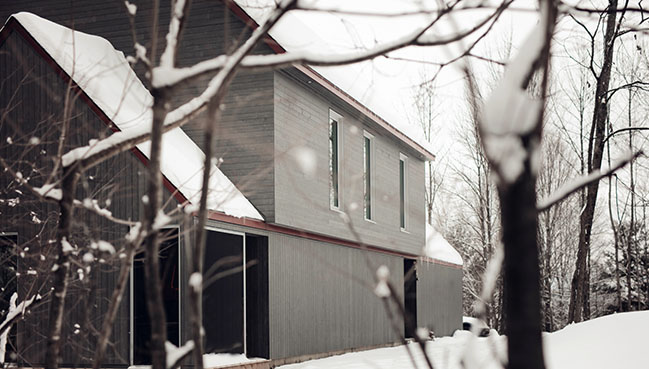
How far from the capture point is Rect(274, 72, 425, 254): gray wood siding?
484 inches

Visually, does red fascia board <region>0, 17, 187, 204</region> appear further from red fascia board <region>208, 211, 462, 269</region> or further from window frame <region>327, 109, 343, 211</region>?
window frame <region>327, 109, 343, 211</region>

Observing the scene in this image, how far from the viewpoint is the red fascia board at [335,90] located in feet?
38.1

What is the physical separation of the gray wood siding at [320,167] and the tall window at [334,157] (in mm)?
128

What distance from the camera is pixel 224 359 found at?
11.2 meters

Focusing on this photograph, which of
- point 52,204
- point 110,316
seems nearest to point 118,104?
point 52,204

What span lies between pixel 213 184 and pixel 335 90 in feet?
11.6

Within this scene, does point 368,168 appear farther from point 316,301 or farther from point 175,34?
point 175,34

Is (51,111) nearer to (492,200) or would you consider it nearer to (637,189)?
(492,200)

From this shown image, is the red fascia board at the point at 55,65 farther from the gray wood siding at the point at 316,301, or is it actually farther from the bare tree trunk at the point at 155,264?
the bare tree trunk at the point at 155,264

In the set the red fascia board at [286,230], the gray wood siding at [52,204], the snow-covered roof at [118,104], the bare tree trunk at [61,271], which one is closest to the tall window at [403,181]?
the red fascia board at [286,230]

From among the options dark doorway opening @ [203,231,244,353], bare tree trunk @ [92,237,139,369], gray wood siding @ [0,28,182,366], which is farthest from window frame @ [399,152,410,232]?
bare tree trunk @ [92,237,139,369]

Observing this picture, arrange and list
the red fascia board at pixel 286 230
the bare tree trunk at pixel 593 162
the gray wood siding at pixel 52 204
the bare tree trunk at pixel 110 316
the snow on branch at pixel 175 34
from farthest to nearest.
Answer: the bare tree trunk at pixel 593 162
the red fascia board at pixel 286 230
the gray wood siding at pixel 52 204
the snow on branch at pixel 175 34
the bare tree trunk at pixel 110 316

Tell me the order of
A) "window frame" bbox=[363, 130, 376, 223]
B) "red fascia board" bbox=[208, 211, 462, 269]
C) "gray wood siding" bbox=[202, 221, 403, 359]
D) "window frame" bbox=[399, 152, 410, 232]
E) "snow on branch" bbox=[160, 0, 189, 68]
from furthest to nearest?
"window frame" bbox=[399, 152, 410, 232]
"window frame" bbox=[363, 130, 376, 223]
"gray wood siding" bbox=[202, 221, 403, 359]
"red fascia board" bbox=[208, 211, 462, 269]
"snow on branch" bbox=[160, 0, 189, 68]

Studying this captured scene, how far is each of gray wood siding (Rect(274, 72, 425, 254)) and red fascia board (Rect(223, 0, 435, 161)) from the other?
312 millimetres
